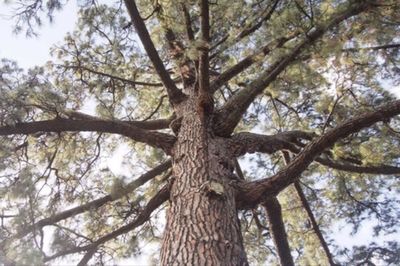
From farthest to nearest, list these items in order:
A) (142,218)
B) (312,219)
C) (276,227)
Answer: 1. (312,219)
2. (276,227)
3. (142,218)

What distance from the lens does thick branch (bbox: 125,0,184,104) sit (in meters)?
2.93

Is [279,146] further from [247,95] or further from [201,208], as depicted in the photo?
[201,208]

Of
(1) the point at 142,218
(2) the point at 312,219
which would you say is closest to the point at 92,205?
(1) the point at 142,218

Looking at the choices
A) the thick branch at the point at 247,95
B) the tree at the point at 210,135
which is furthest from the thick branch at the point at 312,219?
the thick branch at the point at 247,95

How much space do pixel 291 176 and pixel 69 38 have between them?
3.00 m

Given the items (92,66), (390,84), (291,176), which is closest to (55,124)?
(92,66)

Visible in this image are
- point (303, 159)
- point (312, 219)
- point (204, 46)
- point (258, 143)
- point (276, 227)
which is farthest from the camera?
point (312, 219)

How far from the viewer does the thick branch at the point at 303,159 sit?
2.56m

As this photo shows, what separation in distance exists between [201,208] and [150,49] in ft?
4.95

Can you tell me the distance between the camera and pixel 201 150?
284 cm

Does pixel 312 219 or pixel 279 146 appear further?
pixel 312 219

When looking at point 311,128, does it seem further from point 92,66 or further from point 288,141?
point 92,66

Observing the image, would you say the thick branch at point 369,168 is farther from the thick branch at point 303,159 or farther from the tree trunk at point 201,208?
the tree trunk at point 201,208

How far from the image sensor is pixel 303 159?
8.52 ft
